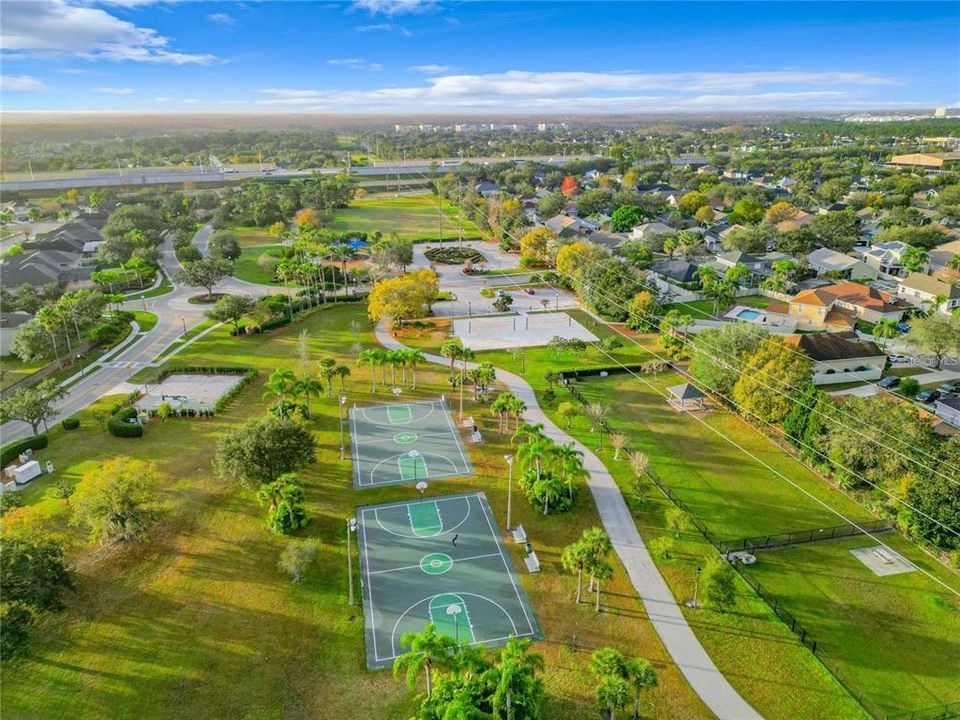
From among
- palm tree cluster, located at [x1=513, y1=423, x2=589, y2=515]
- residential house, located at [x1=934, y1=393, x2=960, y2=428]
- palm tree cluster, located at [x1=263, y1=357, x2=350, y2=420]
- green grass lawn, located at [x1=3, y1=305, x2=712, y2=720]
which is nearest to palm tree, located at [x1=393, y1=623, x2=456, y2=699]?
green grass lawn, located at [x1=3, y1=305, x2=712, y2=720]

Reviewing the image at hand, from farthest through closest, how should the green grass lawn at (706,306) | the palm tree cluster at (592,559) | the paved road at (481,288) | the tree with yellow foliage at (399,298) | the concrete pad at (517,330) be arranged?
the paved road at (481,288) < the green grass lawn at (706,306) < the tree with yellow foliage at (399,298) < the concrete pad at (517,330) < the palm tree cluster at (592,559)

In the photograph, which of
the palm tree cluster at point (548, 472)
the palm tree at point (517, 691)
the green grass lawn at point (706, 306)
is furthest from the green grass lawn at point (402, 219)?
the palm tree at point (517, 691)

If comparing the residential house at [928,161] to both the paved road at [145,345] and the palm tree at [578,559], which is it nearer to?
the paved road at [145,345]

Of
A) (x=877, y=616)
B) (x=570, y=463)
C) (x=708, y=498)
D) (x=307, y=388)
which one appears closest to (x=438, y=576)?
(x=570, y=463)

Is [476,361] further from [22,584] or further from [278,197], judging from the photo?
[278,197]

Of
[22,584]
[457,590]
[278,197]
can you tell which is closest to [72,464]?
[22,584]

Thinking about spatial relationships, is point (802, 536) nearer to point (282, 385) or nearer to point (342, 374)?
point (342, 374)

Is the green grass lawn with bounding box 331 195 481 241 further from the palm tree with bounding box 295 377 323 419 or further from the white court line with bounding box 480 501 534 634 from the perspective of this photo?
the white court line with bounding box 480 501 534 634
